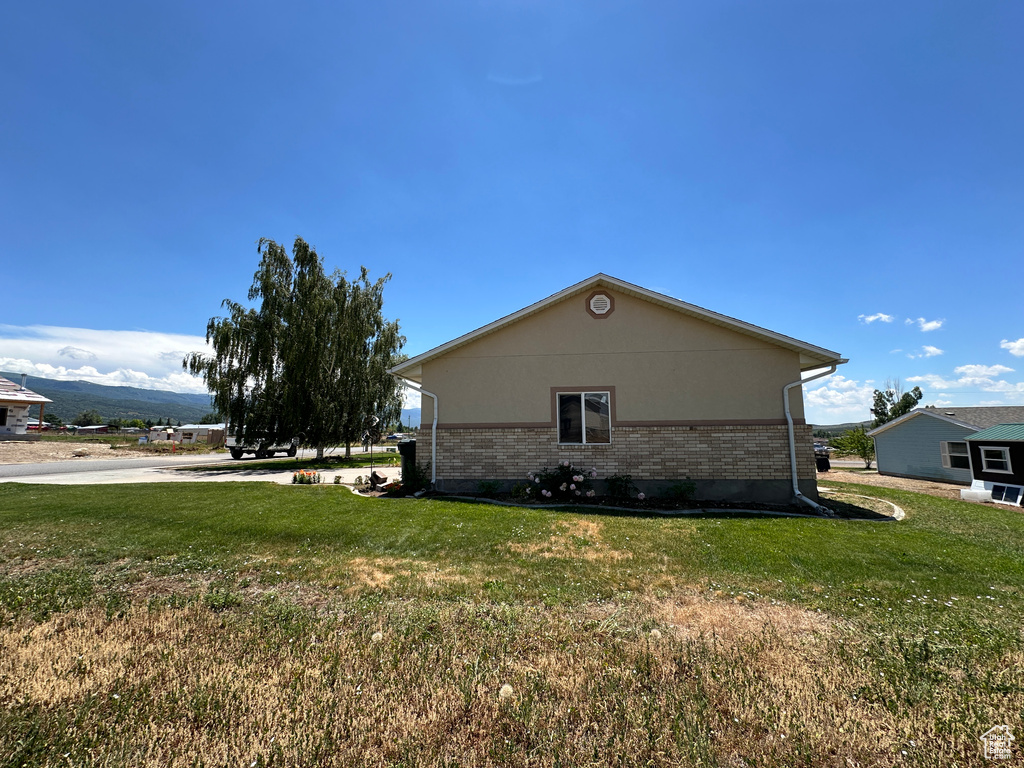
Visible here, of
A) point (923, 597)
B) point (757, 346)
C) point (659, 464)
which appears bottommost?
point (923, 597)

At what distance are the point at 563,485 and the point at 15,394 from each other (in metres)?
50.4

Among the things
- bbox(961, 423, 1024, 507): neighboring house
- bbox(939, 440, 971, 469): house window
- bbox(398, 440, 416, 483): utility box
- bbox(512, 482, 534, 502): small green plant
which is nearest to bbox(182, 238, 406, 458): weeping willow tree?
bbox(398, 440, 416, 483): utility box

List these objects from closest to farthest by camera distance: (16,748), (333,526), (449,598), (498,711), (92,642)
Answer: (16,748) < (498,711) < (92,642) < (449,598) < (333,526)

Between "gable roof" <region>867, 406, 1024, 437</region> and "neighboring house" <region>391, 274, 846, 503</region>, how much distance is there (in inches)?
723

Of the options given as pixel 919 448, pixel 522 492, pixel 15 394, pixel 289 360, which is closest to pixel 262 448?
pixel 289 360

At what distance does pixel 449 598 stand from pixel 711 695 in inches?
107

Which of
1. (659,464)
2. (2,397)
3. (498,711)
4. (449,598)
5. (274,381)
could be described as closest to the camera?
(498,711)

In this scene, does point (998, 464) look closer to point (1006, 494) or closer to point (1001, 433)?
point (1001, 433)

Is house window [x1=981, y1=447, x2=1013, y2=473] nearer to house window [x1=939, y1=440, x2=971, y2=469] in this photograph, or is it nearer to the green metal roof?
the green metal roof

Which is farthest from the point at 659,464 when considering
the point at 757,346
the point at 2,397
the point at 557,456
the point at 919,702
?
the point at 2,397

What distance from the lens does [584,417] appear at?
12156mm

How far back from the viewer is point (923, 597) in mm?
4906

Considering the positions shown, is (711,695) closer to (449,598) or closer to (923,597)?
(449,598)

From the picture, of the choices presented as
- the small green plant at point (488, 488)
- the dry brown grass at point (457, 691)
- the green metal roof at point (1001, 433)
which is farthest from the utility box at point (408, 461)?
the green metal roof at point (1001, 433)
